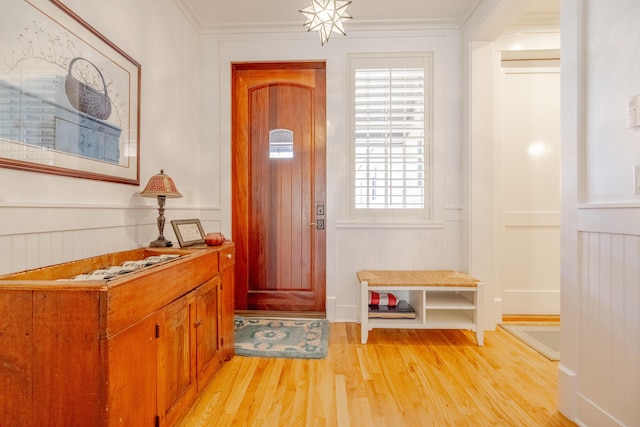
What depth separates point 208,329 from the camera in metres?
1.87

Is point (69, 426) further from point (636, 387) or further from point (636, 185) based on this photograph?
point (636, 185)

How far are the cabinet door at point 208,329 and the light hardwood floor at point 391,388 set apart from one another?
0.13 m

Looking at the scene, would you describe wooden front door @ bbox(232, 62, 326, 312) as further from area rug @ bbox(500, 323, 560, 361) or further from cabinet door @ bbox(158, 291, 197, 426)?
area rug @ bbox(500, 323, 560, 361)

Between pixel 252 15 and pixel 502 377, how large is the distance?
3527 millimetres

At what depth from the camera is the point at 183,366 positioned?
155 centimetres

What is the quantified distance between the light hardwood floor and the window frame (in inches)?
45.7

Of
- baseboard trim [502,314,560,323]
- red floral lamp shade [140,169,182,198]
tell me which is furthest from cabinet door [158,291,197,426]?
baseboard trim [502,314,560,323]

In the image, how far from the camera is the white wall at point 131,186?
131cm

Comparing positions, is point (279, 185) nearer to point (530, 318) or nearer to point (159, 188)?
point (159, 188)

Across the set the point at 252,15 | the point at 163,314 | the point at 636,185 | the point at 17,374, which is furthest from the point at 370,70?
the point at 17,374

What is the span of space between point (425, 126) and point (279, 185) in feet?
5.10

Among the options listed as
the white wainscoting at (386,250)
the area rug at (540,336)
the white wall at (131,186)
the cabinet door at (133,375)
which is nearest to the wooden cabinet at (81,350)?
the cabinet door at (133,375)

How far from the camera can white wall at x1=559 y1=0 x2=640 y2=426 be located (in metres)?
1.32

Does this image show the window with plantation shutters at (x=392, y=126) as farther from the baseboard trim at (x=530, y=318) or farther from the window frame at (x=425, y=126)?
the baseboard trim at (x=530, y=318)
